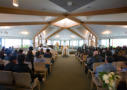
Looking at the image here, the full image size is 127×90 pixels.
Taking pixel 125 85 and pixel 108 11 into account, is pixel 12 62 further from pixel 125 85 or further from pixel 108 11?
pixel 108 11

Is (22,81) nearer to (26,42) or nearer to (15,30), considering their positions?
(15,30)

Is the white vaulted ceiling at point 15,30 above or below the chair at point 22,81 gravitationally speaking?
above

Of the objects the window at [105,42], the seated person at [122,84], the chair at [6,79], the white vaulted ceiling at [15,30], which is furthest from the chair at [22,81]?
the window at [105,42]

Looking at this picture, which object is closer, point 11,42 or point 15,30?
point 15,30

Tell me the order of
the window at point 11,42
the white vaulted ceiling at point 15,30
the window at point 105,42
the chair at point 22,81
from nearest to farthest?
the chair at point 22,81 → the white vaulted ceiling at point 15,30 → the window at point 11,42 → the window at point 105,42

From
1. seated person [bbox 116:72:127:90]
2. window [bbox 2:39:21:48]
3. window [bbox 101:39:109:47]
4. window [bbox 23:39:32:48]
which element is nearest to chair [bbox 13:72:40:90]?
seated person [bbox 116:72:127:90]

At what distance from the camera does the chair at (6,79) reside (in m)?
2.11

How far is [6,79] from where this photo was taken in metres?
2.17

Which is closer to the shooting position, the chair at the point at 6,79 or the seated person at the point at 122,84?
the seated person at the point at 122,84

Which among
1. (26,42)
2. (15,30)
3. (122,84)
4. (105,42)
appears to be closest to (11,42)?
(26,42)

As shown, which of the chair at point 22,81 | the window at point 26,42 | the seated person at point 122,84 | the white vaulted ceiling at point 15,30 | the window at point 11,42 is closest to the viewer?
A: the seated person at point 122,84

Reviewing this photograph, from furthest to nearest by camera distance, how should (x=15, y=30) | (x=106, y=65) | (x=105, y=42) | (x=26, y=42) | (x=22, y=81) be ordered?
(x=105, y=42) < (x=26, y=42) < (x=15, y=30) < (x=106, y=65) < (x=22, y=81)

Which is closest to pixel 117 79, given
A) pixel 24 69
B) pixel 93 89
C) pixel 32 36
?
pixel 93 89

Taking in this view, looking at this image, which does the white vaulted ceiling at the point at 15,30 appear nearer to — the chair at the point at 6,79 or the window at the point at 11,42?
the window at the point at 11,42
